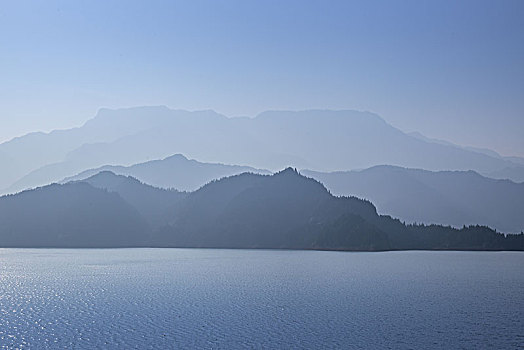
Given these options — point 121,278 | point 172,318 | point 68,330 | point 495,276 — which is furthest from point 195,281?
point 495,276

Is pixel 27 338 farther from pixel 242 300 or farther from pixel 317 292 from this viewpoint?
pixel 317 292

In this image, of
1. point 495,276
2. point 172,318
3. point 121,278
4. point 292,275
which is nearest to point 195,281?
point 121,278

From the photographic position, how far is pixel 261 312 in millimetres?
104812

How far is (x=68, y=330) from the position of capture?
87000 mm

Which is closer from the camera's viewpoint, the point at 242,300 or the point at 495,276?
the point at 242,300

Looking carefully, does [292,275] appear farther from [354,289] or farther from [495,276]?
[495,276]

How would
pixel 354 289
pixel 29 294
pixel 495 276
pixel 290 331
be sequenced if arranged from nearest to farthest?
pixel 290 331, pixel 29 294, pixel 354 289, pixel 495 276

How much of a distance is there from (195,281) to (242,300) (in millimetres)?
43869

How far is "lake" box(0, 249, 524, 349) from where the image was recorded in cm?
7956

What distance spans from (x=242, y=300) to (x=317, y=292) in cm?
2363

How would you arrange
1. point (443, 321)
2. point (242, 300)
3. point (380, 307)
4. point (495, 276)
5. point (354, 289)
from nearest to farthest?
point (443, 321) → point (380, 307) → point (242, 300) → point (354, 289) → point (495, 276)

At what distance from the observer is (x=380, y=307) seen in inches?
4375

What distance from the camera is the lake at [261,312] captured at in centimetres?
7956

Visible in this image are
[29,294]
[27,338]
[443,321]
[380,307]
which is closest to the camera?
[27,338]
